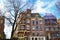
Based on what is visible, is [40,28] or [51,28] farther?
[51,28]

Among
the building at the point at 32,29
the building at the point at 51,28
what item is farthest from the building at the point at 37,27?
the building at the point at 51,28

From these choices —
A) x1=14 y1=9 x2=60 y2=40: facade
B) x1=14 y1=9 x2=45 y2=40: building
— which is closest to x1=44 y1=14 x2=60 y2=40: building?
x1=14 y1=9 x2=60 y2=40: facade

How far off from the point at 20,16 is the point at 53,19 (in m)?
8.44

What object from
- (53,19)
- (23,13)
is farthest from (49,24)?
(23,13)

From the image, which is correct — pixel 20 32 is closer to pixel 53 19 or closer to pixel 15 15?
pixel 53 19

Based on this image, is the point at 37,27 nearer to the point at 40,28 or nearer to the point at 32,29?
the point at 40,28

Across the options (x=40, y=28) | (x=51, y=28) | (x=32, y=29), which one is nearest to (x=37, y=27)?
(x=40, y=28)

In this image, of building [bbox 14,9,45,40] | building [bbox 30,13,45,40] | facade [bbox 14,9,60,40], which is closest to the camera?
building [bbox 14,9,45,40]

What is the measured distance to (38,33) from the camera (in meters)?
21.3

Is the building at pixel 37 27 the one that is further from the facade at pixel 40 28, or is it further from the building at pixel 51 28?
the building at pixel 51 28

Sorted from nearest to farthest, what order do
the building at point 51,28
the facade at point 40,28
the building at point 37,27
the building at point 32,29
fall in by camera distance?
1. the building at point 32,29
2. the facade at point 40,28
3. the building at point 37,27
4. the building at point 51,28

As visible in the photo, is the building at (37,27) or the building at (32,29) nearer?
the building at (32,29)

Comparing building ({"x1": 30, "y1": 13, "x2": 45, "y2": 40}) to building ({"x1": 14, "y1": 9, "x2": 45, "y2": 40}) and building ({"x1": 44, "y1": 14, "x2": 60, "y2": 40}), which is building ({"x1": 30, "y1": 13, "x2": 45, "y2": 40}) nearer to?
building ({"x1": 14, "y1": 9, "x2": 45, "y2": 40})

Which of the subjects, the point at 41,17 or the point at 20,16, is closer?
the point at 20,16
